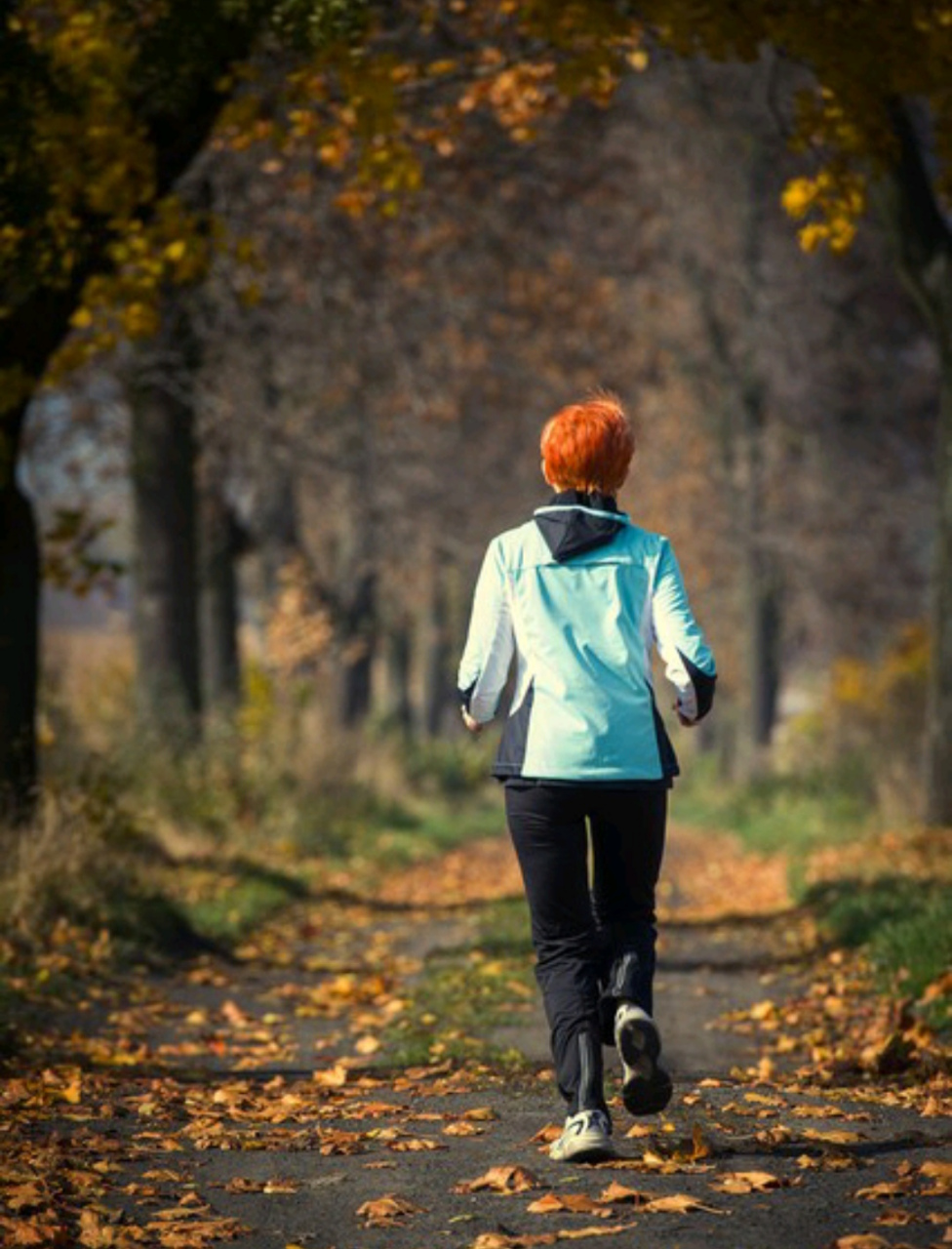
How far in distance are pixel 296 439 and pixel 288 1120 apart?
1787 centimetres

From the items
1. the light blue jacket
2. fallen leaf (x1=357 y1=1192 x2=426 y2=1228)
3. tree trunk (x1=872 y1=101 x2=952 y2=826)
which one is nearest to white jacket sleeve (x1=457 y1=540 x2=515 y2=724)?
the light blue jacket

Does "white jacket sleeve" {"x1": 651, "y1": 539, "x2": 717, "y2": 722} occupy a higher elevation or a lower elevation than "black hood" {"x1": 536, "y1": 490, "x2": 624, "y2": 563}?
lower

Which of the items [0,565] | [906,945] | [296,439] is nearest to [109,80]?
[0,565]

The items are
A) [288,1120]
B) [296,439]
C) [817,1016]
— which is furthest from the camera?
[296,439]

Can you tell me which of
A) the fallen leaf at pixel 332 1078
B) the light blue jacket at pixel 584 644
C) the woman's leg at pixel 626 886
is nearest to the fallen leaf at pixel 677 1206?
the woman's leg at pixel 626 886

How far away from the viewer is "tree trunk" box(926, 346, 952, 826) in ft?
57.9

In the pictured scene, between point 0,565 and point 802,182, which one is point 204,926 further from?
point 802,182

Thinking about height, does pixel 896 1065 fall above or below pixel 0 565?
below

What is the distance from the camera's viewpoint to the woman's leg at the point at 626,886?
271 inches

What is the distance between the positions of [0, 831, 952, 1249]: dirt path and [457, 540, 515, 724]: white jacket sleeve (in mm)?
1312

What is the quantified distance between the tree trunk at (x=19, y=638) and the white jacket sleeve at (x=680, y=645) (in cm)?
795

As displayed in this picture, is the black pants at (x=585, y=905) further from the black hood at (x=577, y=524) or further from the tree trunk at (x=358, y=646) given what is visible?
the tree trunk at (x=358, y=646)

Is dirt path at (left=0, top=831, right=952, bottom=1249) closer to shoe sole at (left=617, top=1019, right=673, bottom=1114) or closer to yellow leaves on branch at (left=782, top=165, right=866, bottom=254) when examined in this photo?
shoe sole at (left=617, top=1019, right=673, bottom=1114)

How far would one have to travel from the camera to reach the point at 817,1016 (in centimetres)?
1077
